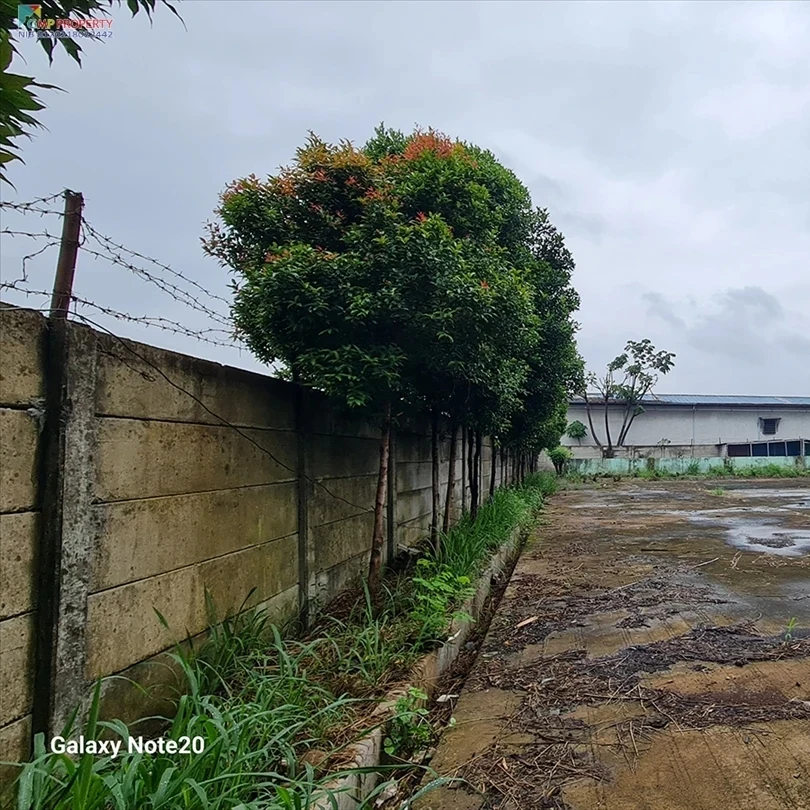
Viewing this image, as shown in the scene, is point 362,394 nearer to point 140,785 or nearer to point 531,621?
point 140,785

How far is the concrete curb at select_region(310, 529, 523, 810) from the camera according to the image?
183cm

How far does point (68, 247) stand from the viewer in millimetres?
1877

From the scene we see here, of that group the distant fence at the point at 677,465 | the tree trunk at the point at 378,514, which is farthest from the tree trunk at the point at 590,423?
the tree trunk at the point at 378,514

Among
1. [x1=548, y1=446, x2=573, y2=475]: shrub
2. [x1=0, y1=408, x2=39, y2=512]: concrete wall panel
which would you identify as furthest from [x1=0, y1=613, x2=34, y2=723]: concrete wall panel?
[x1=548, y1=446, x2=573, y2=475]: shrub

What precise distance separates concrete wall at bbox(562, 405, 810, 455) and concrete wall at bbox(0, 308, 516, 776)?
2782cm

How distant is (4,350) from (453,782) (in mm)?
2007

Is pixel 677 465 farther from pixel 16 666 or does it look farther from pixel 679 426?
pixel 16 666

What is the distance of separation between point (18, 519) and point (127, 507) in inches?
15.7

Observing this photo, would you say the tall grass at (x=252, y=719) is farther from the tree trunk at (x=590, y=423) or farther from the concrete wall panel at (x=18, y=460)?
the tree trunk at (x=590, y=423)

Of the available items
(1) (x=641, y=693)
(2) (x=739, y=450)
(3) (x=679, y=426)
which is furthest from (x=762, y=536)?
(2) (x=739, y=450)

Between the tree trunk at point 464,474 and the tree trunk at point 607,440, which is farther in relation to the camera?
the tree trunk at point 607,440

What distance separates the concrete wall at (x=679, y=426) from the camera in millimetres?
29750

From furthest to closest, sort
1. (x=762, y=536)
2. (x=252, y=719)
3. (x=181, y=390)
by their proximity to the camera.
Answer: (x=762, y=536) → (x=181, y=390) → (x=252, y=719)

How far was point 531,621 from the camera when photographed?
4078 millimetres
